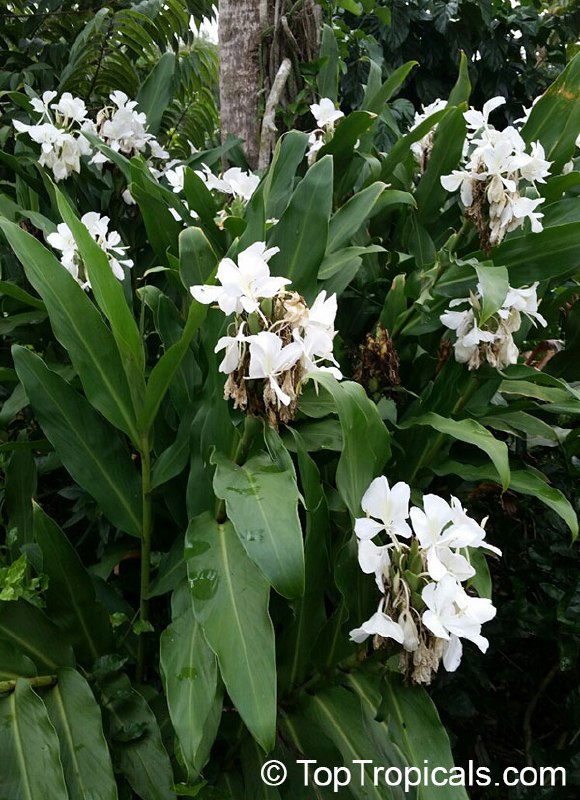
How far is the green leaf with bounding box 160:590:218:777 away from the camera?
0.74 meters

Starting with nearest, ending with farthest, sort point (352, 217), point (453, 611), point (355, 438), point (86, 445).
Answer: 1. point (453, 611)
2. point (355, 438)
3. point (86, 445)
4. point (352, 217)

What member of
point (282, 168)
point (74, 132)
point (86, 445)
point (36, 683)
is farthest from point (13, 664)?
point (74, 132)

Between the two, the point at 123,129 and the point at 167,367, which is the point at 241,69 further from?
the point at 167,367

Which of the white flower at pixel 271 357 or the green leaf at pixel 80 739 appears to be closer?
the white flower at pixel 271 357

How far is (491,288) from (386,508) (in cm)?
41

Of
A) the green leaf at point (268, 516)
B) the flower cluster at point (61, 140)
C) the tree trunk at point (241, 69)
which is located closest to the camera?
the green leaf at point (268, 516)

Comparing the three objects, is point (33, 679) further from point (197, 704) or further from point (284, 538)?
point (284, 538)

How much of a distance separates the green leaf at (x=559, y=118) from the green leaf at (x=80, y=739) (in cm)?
135

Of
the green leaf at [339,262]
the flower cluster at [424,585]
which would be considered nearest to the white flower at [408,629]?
the flower cluster at [424,585]

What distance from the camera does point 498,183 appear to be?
1106 millimetres

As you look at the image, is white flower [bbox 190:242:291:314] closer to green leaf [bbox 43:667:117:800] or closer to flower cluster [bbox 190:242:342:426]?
flower cluster [bbox 190:242:342:426]

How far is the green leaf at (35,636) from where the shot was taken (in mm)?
919

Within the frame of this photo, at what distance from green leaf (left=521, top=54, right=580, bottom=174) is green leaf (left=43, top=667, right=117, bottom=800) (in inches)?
53.0

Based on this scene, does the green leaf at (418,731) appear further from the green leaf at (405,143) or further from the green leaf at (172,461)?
the green leaf at (405,143)
